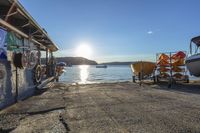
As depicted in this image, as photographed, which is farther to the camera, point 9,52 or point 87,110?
point 9,52

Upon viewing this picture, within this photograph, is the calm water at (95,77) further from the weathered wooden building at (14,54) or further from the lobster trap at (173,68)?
the weathered wooden building at (14,54)

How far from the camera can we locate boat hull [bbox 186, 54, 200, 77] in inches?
757

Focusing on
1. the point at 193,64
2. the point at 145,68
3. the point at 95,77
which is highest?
the point at 193,64

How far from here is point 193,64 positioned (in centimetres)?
1969

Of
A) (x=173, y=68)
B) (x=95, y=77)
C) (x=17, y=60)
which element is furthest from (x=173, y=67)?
(x=95, y=77)

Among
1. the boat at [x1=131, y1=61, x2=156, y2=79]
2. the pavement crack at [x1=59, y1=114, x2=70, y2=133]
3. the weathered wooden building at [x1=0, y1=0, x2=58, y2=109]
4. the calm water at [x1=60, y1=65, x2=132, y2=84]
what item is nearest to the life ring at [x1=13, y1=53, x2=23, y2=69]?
the weathered wooden building at [x1=0, y1=0, x2=58, y2=109]

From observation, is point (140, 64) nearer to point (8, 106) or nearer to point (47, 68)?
point (47, 68)

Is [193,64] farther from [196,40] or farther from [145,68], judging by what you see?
[145,68]

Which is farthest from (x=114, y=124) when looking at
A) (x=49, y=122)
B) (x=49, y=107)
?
(x=49, y=107)

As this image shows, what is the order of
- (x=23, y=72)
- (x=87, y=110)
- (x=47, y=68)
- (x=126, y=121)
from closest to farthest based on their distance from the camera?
(x=126, y=121) → (x=87, y=110) → (x=23, y=72) → (x=47, y=68)

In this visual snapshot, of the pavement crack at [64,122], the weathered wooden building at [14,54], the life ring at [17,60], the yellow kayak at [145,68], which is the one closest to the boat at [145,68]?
the yellow kayak at [145,68]

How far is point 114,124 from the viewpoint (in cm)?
648

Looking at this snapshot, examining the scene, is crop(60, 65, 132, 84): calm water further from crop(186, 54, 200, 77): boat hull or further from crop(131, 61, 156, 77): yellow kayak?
crop(186, 54, 200, 77): boat hull

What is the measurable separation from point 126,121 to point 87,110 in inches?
77.1
